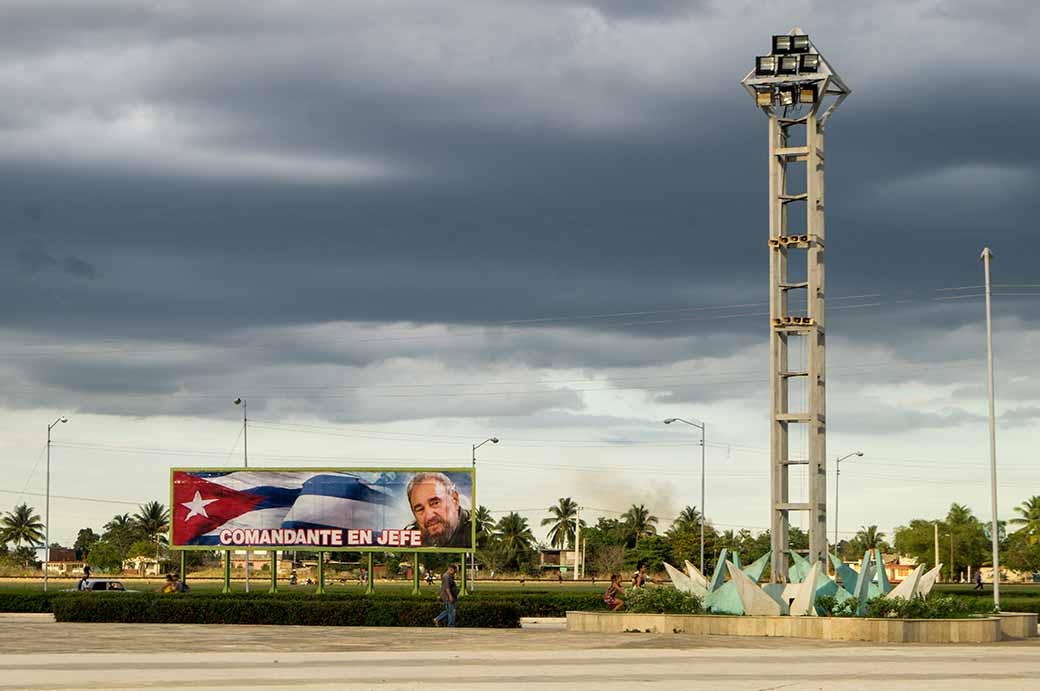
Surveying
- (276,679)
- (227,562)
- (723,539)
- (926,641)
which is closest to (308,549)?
(227,562)

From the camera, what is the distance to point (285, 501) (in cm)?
6138

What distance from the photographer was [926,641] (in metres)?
33.3

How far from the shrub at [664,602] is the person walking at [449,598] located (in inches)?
185

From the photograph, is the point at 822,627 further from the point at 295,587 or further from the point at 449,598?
the point at 295,587

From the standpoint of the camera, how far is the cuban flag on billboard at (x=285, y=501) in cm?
6103

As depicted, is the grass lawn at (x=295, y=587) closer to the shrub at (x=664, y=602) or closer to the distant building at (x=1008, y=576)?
the shrub at (x=664, y=602)

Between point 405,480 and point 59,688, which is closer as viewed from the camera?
point 59,688

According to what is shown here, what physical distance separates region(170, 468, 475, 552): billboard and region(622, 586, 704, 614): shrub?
22.8 metres

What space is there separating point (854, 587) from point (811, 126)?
1834 centimetres

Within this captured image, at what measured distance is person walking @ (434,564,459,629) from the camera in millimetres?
37969

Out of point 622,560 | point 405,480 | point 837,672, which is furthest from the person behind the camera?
point 622,560

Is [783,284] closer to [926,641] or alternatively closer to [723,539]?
[926,641]

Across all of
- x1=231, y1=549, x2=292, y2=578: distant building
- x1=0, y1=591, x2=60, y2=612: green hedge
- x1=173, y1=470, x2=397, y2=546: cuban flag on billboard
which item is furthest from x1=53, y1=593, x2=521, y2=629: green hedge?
x1=231, y1=549, x2=292, y2=578: distant building

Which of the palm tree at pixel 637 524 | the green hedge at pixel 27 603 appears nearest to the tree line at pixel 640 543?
the palm tree at pixel 637 524
